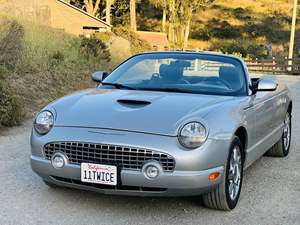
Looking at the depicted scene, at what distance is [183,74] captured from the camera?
623 centimetres

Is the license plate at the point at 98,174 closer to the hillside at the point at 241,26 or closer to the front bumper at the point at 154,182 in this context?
the front bumper at the point at 154,182

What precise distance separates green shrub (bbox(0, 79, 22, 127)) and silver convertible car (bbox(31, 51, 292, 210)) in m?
4.48

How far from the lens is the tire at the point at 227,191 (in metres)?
5.07

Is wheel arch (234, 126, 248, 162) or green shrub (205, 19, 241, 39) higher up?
wheel arch (234, 126, 248, 162)

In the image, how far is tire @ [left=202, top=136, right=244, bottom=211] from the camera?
5.07 meters

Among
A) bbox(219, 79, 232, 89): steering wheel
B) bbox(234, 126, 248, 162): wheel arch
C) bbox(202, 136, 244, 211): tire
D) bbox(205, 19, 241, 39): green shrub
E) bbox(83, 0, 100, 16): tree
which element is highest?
bbox(83, 0, 100, 16): tree

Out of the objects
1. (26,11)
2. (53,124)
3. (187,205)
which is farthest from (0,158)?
(26,11)

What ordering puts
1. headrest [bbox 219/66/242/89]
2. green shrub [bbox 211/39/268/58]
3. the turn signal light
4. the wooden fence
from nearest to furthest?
the turn signal light < headrest [bbox 219/66/242/89] < the wooden fence < green shrub [bbox 211/39/268/58]

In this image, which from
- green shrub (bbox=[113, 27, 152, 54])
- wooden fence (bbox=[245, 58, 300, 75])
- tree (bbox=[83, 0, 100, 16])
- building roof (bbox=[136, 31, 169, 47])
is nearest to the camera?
green shrub (bbox=[113, 27, 152, 54])

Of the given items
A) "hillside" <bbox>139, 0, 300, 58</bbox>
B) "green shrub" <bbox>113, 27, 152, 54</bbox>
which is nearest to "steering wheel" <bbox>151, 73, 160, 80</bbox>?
"green shrub" <bbox>113, 27, 152, 54</bbox>

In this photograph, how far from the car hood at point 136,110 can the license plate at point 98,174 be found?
1.20 ft

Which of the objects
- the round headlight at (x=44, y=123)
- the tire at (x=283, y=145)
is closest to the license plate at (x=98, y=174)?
the round headlight at (x=44, y=123)

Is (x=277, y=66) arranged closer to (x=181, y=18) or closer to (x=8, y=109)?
(x=181, y=18)

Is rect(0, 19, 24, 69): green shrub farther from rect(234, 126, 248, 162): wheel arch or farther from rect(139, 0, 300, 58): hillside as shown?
rect(139, 0, 300, 58): hillside
